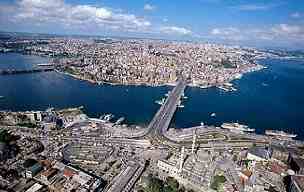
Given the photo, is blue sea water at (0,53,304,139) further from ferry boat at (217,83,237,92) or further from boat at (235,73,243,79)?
boat at (235,73,243,79)

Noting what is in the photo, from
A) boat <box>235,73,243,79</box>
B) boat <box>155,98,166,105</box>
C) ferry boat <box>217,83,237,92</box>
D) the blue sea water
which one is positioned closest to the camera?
the blue sea water

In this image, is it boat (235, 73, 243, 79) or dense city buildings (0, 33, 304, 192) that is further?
boat (235, 73, 243, 79)

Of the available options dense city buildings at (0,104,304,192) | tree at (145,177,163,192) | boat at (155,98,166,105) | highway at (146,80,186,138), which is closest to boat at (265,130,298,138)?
dense city buildings at (0,104,304,192)

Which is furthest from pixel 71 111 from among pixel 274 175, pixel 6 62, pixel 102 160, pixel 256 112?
pixel 6 62

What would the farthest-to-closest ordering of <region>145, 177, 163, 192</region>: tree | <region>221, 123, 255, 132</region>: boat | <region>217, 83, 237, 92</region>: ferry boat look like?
<region>217, 83, 237, 92</region>: ferry boat
<region>221, 123, 255, 132</region>: boat
<region>145, 177, 163, 192</region>: tree

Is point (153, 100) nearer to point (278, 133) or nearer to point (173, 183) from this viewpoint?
point (278, 133)

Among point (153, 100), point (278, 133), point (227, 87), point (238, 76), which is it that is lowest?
point (278, 133)

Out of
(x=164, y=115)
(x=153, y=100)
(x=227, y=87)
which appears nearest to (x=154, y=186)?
(x=164, y=115)

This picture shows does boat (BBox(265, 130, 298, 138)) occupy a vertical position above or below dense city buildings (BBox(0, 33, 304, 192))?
below

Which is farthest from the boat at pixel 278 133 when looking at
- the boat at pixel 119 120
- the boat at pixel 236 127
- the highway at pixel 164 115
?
the boat at pixel 119 120
